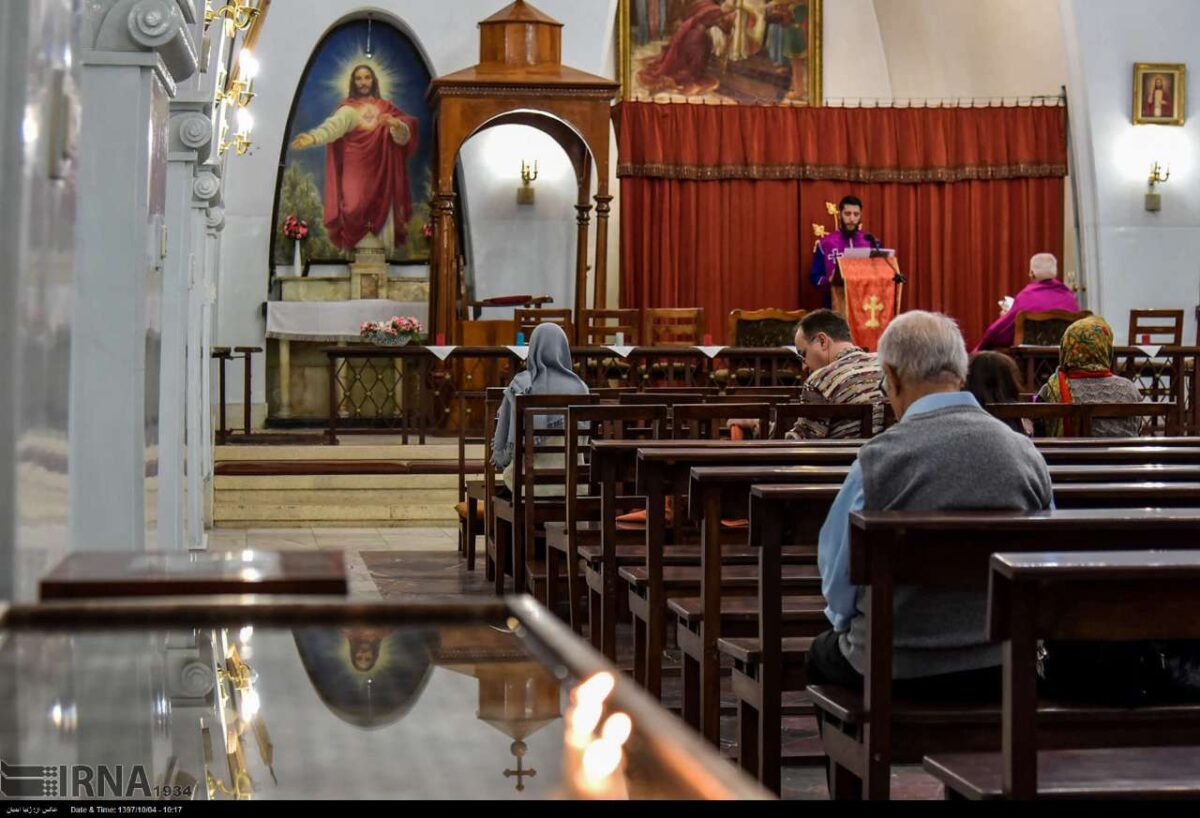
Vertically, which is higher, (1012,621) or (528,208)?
(528,208)

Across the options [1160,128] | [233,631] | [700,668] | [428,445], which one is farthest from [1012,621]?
[1160,128]

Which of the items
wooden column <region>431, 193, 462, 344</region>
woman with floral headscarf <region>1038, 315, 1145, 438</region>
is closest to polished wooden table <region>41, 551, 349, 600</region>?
woman with floral headscarf <region>1038, 315, 1145, 438</region>

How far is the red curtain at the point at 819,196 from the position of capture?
15516 mm

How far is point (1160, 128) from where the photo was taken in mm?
15727

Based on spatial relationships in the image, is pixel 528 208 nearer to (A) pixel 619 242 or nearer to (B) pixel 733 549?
(A) pixel 619 242

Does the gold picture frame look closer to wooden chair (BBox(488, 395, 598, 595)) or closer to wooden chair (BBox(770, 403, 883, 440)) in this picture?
wooden chair (BBox(488, 395, 598, 595))

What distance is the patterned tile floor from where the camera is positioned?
13.8ft

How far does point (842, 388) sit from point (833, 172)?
30.9 feet

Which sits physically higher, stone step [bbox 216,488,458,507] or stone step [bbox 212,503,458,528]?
stone step [bbox 216,488,458,507]

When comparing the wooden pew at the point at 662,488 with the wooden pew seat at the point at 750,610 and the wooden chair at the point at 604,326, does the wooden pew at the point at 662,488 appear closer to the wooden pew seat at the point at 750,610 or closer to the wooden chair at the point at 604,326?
the wooden pew seat at the point at 750,610

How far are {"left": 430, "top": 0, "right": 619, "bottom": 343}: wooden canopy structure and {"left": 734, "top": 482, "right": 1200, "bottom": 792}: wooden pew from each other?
414 inches

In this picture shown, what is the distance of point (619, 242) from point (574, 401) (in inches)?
345

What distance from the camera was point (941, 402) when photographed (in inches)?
134

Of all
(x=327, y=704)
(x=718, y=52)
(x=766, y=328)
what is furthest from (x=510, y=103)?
(x=327, y=704)
